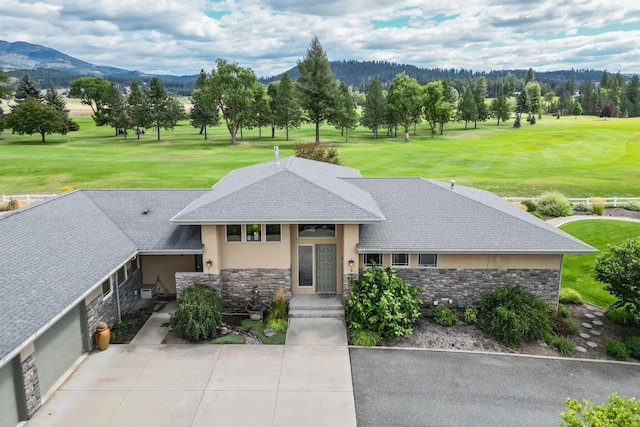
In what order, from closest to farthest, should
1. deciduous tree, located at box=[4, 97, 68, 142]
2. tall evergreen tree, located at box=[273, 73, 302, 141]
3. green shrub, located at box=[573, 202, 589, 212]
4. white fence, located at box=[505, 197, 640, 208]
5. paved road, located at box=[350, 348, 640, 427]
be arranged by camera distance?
paved road, located at box=[350, 348, 640, 427] → green shrub, located at box=[573, 202, 589, 212] → white fence, located at box=[505, 197, 640, 208] → deciduous tree, located at box=[4, 97, 68, 142] → tall evergreen tree, located at box=[273, 73, 302, 141]

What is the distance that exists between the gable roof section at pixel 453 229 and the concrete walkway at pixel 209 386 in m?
3.79

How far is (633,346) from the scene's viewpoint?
13398mm

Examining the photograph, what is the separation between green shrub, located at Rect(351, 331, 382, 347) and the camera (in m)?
13.5

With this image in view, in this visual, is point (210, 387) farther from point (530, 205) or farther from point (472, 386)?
point (530, 205)

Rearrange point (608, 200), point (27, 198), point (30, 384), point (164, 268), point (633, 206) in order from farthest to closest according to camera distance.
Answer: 1. point (608, 200)
2. point (27, 198)
3. point (633, 206)
4. point (164, 268)
5. point (30, 384)

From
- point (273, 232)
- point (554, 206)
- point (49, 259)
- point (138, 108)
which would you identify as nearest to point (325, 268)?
point (273, 232)

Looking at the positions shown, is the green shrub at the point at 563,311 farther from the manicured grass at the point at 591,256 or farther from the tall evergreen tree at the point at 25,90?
the tall evergreen tree at the point at 25,90

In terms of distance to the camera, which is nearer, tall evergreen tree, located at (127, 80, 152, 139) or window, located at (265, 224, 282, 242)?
window, located at (265, 224, 282, 242)

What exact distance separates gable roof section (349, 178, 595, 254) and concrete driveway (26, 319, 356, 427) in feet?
13.2

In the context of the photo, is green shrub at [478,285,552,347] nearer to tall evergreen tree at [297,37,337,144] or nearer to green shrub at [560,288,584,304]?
green shrub at [560,288,584,304]

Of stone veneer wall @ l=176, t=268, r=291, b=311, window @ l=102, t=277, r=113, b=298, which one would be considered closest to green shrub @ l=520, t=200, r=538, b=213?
stone veneer wall @ l=176, t=268, r=291, b=311

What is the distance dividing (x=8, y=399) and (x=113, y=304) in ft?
16.3

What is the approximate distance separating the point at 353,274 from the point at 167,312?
6.50 meters

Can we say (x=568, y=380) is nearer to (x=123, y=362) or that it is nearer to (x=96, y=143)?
(x=123, y=362)
